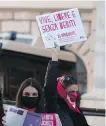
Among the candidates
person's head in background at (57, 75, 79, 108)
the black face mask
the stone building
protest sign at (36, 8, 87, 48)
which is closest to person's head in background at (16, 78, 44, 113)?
the black face mask

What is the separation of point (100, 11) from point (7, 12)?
2.80 meters

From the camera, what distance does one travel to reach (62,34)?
412 cm

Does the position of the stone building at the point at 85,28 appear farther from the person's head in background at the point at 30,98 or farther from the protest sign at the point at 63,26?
the person's head in background at the point at 30,98

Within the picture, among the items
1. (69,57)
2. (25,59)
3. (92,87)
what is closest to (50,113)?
(25,59)

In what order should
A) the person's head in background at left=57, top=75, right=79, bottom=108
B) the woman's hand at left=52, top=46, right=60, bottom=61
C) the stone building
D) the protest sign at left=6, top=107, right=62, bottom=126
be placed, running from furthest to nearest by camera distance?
the stone building
the woman's hand at left=52, top=46, right=60, bottom=61
the person's head in background at left=57, top=75, right=79, bottom=108
the protest sign at left=6, top=107, right=62, bottom=126

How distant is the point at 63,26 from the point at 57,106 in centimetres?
78

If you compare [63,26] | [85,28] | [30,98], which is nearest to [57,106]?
[30,98]

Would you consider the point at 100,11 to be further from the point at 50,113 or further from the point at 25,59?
the point at 50,113

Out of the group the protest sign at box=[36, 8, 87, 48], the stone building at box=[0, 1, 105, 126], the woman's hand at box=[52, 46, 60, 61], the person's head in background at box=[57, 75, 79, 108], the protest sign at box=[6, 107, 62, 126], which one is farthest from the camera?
the stone building at box=[0, 1, 105, 126]

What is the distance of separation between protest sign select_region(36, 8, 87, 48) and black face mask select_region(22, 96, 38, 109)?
658 millimetres

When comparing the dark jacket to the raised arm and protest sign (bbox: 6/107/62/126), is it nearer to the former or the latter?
the raised arm

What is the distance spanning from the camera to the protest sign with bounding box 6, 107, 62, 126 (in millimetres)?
3484

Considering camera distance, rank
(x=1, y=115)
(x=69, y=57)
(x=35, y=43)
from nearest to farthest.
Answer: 1. (x=1, y=115)
2. (x=69, y=57)
3. (x=35, y=43)

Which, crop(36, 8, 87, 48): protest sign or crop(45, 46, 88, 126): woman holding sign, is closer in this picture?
crop(45, 46, 88, 126): woman holding sign
